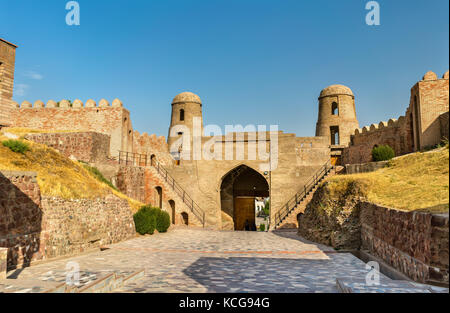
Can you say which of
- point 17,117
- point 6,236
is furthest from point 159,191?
point 6,236

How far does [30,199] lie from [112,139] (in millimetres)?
16169

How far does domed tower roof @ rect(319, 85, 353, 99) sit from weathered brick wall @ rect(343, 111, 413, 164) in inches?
192

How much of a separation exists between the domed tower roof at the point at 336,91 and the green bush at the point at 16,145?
27582mm

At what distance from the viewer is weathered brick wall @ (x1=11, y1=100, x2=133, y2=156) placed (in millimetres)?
24938

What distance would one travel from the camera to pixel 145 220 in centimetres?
1572

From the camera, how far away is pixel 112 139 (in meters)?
24.9

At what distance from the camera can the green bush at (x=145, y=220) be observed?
15.5 meters

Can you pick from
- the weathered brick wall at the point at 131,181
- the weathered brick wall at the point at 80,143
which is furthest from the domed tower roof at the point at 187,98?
the weathered brick wall at the point at 80,143

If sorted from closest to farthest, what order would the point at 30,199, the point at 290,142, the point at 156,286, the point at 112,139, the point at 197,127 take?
1. the point at 156,286
2. the point at 30,199
3. the point at 290,142
4. the point at 112,139
5. the point at 197,127

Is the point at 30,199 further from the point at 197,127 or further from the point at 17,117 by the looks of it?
the point at 197,127

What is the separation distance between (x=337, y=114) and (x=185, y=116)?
14.8 m

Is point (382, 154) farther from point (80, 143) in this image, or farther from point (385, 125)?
point (80, 143)

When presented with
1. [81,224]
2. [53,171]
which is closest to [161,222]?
[81,224]

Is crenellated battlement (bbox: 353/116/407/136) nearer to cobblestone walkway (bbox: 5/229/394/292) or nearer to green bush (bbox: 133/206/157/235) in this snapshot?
cobblestone walkway (bbox: 5/229/394/292)
